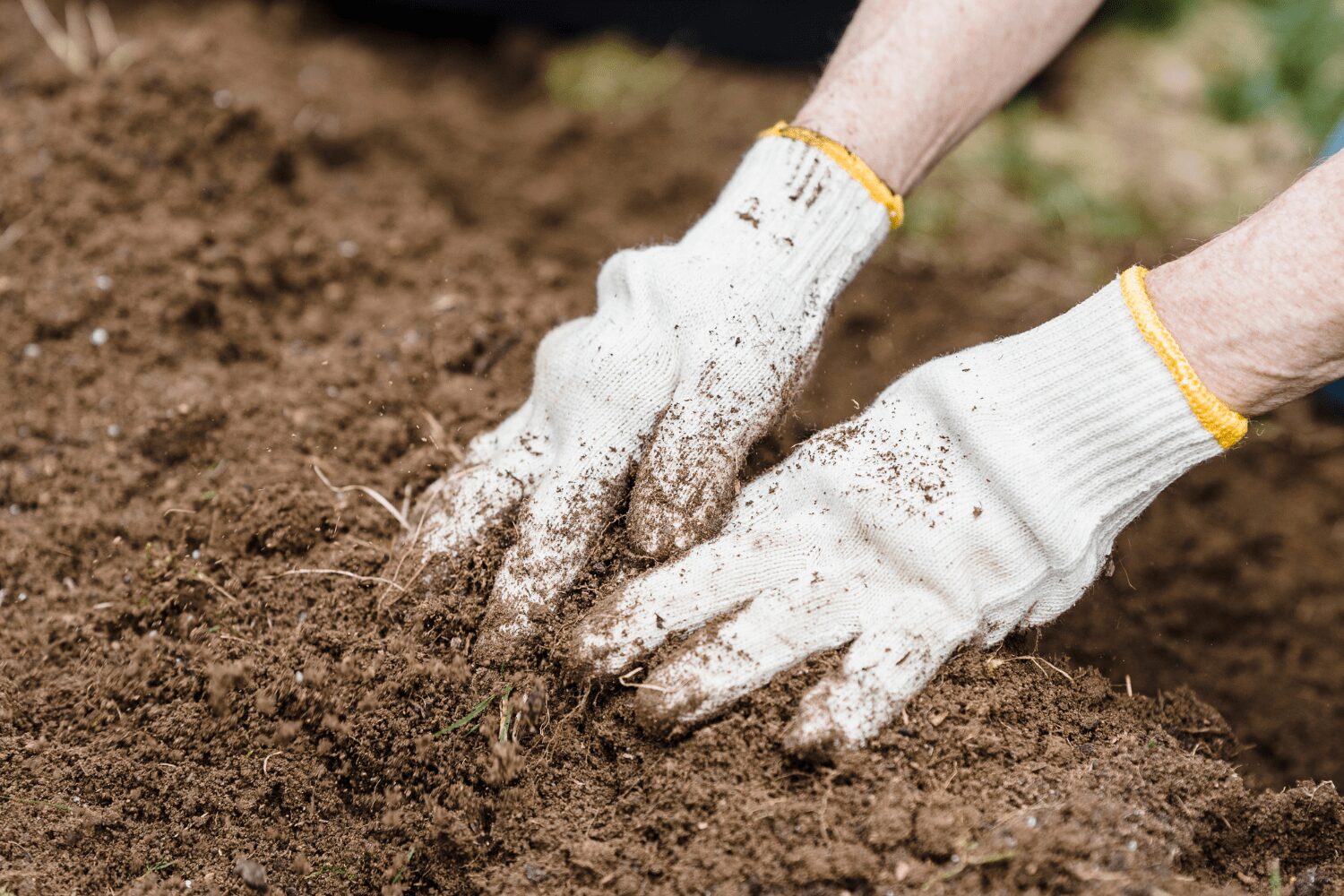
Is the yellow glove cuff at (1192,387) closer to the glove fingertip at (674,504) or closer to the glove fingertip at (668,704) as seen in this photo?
the glove fingertip at (674,504)

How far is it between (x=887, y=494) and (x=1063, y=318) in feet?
1.27

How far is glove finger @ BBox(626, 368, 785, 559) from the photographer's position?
4.87 ft

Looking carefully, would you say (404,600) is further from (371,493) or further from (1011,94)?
(1011,94)

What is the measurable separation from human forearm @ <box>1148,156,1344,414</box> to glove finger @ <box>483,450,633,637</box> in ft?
2.95

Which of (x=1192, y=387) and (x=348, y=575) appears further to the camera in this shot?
(x=348, y=575)

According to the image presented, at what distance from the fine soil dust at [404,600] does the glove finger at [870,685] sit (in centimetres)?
4

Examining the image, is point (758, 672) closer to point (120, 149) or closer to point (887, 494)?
point (887, 494)

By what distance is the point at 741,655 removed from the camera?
4.57 feet

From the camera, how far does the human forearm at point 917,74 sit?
172 cm

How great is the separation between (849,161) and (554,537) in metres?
0.84

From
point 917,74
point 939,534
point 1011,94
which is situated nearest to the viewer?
point 939,534

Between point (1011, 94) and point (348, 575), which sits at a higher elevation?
point (1011, 94)

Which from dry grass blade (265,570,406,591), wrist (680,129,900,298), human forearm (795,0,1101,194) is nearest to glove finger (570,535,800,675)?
dry grass blade (265,570,406,591)

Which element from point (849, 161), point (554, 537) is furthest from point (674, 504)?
point (849, 161)
